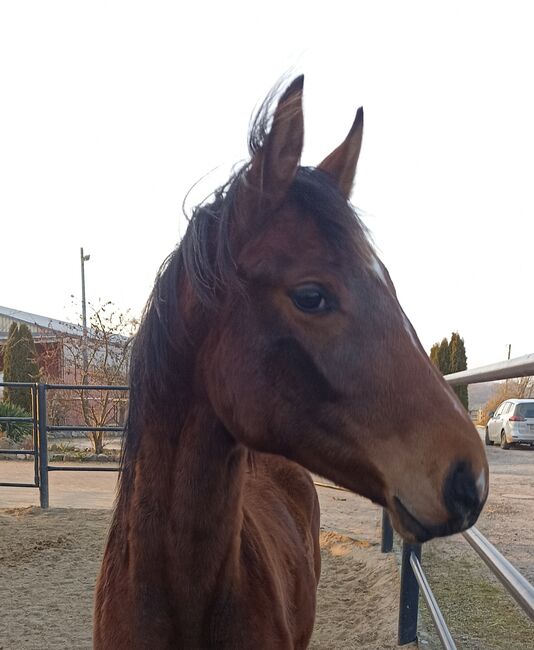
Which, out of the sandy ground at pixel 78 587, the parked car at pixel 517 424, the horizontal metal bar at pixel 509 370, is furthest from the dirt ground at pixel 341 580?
the parked car at pixel 517 424

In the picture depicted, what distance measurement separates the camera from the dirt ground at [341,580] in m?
3.74

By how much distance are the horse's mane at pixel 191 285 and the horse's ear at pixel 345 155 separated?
14 cm

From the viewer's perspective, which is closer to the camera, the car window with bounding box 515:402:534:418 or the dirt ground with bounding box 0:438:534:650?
the dirt ground with bounding box 0:438:534:650

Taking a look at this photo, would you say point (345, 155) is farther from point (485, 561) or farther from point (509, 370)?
point (485, 561)

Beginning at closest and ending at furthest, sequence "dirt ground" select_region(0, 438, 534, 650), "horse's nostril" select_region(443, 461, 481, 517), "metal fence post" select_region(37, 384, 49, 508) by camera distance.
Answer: "horse's nostril" select_region(443, 461, 481, 517) → "dirt ground" select_region(0, 438, 534, 650) → "metal fence post" select_region(37, 384, 49, 508)

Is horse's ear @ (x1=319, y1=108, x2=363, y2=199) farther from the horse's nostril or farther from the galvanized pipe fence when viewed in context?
the horse's nostril

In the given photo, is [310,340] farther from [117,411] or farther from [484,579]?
[117,411]

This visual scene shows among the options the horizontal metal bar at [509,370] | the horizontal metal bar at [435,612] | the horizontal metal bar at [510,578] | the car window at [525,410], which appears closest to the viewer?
the horizontal metal bar at [510,578]

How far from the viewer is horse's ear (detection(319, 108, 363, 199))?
1.75 m

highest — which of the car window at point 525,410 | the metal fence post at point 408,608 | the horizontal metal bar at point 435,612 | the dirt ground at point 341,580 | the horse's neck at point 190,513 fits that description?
the horse's neck at point 190,513

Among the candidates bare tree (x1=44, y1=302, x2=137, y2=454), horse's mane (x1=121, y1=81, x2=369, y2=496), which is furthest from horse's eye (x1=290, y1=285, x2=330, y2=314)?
bare tree (x1=44, y1=302, x2=137, y2=454)

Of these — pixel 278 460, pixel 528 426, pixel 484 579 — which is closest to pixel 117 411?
pixel 528 426

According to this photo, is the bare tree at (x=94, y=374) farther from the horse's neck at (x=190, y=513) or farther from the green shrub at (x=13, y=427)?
the horse's neck at (x=190, y=513)

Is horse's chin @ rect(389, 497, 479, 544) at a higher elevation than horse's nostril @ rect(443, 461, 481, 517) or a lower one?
lower
